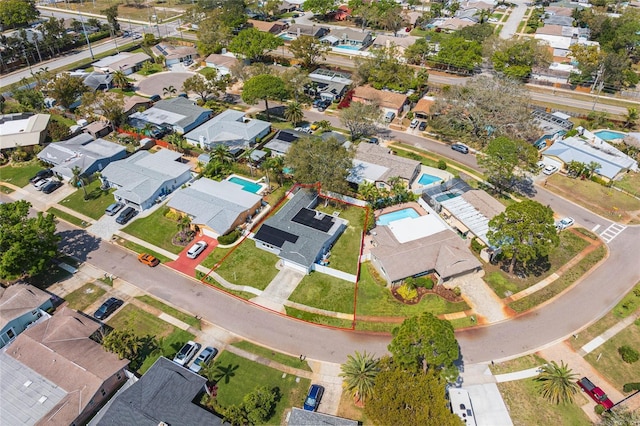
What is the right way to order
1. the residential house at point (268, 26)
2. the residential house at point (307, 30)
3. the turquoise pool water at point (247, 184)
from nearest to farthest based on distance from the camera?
the turquoise pool water at point (247, 184) < the residential house at point (307, 30) < the residential house at point (268, 26)

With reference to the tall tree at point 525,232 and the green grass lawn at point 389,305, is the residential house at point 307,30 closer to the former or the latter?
the tall tree at point 525,232

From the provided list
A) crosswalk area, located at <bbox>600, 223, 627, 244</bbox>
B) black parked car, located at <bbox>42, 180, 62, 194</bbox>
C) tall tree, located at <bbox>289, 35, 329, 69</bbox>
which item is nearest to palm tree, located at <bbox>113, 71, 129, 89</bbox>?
black parked car, located at <bbox>42, 180, 62, 194</bbox>

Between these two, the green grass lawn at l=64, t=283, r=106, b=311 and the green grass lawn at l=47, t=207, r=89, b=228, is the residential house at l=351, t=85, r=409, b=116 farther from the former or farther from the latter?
the green grass lawn at l=64, t=283, r=106, b=311

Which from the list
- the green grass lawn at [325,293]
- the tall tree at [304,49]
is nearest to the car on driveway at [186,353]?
the green grass lawn at [325,293]

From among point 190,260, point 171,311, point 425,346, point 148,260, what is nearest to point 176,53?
point 148,260

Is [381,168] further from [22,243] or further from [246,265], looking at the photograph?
[22,243]
